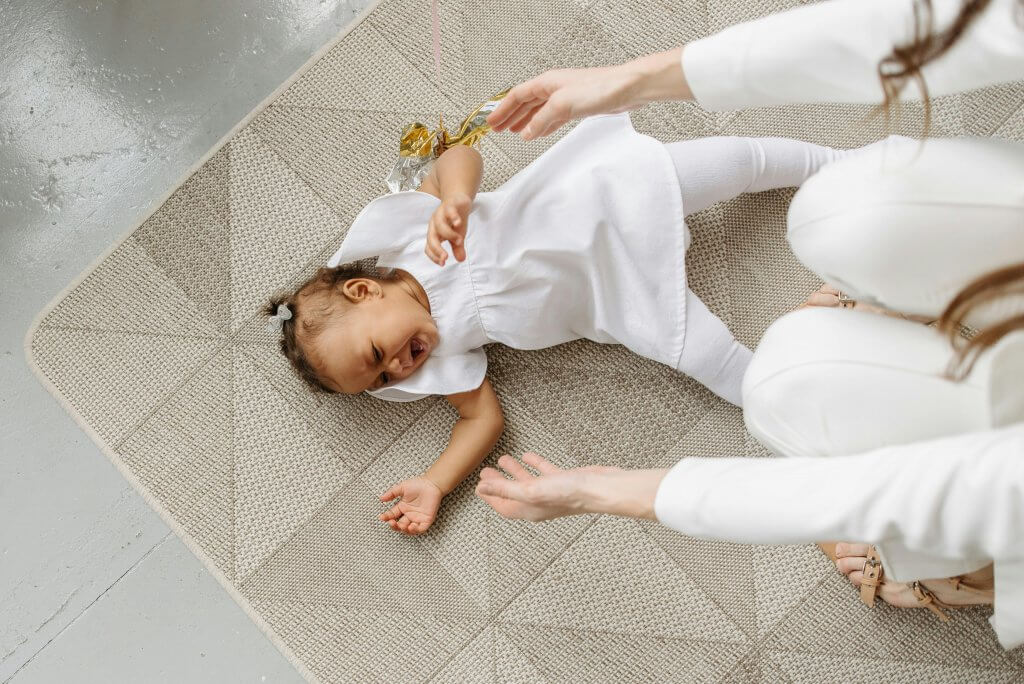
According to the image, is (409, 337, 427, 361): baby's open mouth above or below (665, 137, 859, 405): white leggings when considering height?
above

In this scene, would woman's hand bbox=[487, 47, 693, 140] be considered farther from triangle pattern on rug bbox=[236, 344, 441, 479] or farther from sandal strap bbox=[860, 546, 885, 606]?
sandal strap bbox=[860, 546, 885, 606]

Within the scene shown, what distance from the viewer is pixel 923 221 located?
0.66 metres

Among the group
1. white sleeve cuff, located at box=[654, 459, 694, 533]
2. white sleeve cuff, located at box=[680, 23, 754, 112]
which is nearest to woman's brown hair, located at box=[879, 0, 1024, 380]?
white sleeve cuff, located at box=[680, 23, 754, 112]

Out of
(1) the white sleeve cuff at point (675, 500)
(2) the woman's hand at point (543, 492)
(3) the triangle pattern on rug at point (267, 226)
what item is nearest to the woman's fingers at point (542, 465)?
(2) the woman's hand at point (543, 492)

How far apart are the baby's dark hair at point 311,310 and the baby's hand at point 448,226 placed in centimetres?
13

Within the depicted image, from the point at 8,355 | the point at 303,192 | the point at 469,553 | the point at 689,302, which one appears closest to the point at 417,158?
the point at 303,192

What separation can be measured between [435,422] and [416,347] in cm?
12

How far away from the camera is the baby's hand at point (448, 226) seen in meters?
0.88

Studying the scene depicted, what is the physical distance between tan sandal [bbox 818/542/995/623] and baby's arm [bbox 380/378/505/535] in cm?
44

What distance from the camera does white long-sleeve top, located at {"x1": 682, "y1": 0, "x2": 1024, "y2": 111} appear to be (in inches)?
23.4

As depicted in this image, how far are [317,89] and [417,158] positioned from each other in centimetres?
19

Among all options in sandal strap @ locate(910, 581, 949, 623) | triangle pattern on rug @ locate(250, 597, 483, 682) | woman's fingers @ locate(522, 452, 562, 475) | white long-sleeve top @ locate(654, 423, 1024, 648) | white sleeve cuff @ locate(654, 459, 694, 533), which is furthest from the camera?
triangle pattern on rug @ locate(250, 597, 483, 682)

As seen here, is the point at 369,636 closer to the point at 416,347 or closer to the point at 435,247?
the point at 416,347

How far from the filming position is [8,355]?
Answer: 110 centimetres
